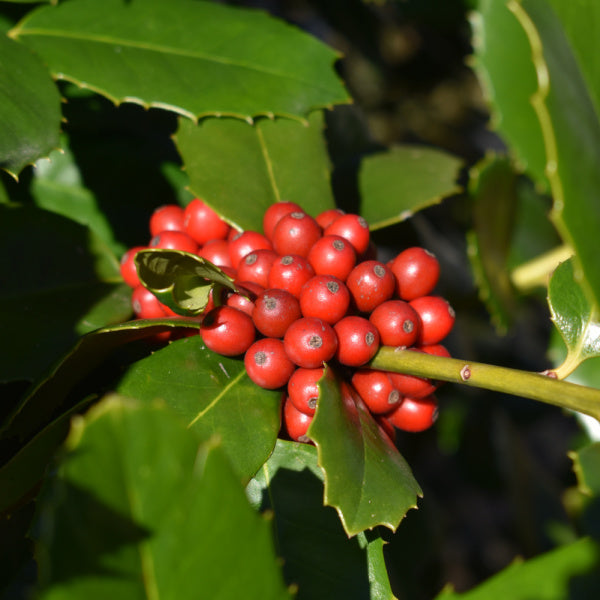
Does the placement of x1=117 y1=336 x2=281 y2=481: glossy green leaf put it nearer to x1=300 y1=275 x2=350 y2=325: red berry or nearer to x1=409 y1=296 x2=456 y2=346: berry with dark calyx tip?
x1=300 y1=275 x2=350 y2=325: red berry

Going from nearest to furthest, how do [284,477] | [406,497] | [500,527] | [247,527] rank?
[247,527], [406,497], [284,477], [500,527]

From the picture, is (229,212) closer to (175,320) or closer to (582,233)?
(175,320)

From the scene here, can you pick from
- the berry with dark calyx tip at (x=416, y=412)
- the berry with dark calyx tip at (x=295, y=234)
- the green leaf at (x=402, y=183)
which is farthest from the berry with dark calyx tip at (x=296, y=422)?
the green leaf at (x=402, y=183)

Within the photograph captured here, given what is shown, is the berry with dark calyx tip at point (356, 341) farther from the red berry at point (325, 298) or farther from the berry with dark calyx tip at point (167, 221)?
the berry with dark calyx tip at point (167, 221)

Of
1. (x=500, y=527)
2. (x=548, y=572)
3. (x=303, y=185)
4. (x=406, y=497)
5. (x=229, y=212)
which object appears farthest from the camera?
(x=500, y=527)

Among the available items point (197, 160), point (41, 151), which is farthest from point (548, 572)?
point (41, 151)
